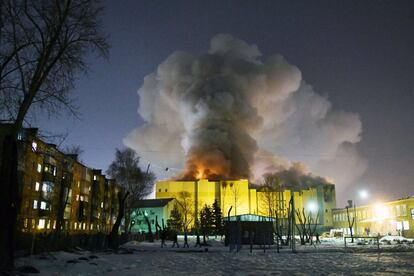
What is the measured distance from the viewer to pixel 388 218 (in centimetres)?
8575

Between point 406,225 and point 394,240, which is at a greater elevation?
point 406,225

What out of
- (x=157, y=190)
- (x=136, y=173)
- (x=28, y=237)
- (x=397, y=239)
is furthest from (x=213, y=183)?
(x=28, y=237)

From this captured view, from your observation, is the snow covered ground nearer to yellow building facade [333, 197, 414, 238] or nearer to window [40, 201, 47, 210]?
window [40, 201, 47, 210]

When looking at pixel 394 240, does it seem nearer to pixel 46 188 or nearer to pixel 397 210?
pixel 397 210

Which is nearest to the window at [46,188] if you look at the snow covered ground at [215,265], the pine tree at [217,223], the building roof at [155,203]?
the pine tree at [217,223]

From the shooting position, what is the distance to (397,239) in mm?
53781

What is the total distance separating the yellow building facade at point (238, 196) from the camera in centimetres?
12012

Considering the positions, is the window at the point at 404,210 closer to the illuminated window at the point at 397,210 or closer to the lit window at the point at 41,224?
the illuminated window at the point at 397,210

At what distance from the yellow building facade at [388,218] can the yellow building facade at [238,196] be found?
60.3ft

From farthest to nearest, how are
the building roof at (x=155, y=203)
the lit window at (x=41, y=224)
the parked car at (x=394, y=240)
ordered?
the building roof at (x=155, y=203), the lit window at (x=41, y=224), the parked car at (x=394, y=240)

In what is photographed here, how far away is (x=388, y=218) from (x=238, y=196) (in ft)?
150

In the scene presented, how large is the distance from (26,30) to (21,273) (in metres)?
8.87

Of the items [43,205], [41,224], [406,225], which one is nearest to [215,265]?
[43,205]

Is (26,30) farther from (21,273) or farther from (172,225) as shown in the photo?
(172,225)
